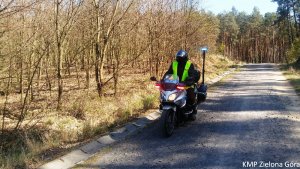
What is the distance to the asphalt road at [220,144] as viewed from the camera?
5676 mm

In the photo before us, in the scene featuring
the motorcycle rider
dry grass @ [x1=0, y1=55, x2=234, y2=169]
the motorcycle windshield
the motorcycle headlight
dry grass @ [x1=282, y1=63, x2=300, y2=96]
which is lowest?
dry grass @ [x1=0, y1=55, x2=234, y2=169]

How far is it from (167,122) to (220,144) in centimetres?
117

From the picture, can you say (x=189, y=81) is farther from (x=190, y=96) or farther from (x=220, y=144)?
(x=220, y=144)

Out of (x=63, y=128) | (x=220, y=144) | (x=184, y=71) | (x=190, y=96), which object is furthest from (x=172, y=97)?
(x=63, y=128)

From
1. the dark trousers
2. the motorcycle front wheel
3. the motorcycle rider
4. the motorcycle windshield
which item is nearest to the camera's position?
the motorcycle front wheel

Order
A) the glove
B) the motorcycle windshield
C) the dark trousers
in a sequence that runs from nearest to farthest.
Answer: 1. the motorcycle windshield
2. the glove
3. the dark trousers

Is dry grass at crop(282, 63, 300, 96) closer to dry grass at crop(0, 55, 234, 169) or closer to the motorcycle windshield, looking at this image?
dry grass at crop(0, 55, 234, 169)

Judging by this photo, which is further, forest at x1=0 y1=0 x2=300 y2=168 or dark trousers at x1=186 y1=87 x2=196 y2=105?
dark trousers at x1=186 y1=87 x2=196 y2=105

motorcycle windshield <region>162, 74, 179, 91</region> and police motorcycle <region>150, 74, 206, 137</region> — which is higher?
motorcycle windshield <region>162, 74, 179, 91</region>

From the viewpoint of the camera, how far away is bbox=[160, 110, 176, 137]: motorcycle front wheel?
284 inches

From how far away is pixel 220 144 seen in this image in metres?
6.66

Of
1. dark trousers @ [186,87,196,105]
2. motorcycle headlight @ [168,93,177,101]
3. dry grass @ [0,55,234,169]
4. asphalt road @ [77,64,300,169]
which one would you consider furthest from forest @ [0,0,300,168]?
dark trousers @ [186,87,196,105]

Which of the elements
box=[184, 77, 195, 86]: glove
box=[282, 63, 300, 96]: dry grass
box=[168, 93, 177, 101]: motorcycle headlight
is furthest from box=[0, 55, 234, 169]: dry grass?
box=[282, 63, 300, 96]: dry grass

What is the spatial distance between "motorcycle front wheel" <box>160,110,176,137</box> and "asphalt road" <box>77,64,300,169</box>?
0.50ft
